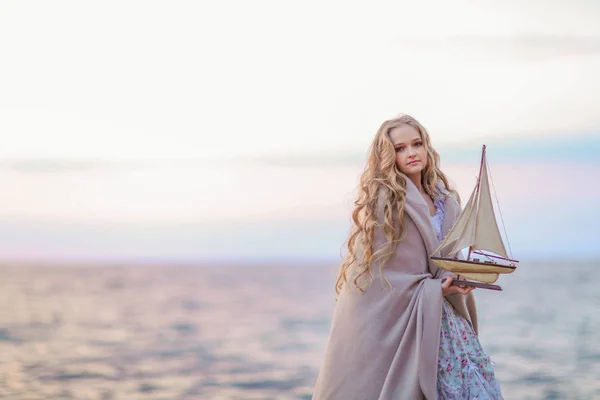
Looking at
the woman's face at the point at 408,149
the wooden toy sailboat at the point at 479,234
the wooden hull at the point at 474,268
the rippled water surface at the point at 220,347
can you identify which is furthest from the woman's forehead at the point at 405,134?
the rippled water surface at the point at 220,347

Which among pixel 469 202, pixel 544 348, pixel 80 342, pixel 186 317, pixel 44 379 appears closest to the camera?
pixel 469 202

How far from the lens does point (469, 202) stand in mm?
4125

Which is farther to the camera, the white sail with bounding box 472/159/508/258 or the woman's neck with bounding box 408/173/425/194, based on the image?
the woman's neck with bounding box 408/173/425/194

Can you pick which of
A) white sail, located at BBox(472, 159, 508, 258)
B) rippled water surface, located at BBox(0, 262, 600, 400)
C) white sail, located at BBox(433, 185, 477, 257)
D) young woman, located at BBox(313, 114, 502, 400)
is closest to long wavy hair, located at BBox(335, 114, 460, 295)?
young woman, located at BBox(313, 114, 502, 400)

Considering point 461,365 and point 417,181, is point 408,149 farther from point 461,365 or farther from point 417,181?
point 461,365

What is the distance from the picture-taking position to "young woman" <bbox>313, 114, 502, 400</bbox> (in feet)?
13.6

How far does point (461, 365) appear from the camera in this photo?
4207 mm

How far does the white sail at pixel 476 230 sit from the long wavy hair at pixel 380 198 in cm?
28

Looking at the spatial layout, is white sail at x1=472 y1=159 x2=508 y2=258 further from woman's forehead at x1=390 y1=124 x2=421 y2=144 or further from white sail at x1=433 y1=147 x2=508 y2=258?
woman's forehead at x1=390 y1=124 x2=421 y2=144

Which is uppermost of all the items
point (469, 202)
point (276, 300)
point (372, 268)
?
point (469, 202)

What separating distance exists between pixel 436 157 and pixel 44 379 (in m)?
7.95

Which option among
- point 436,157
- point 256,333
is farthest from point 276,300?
point 436,157

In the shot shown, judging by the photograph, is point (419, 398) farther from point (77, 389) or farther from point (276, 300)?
point (276, 300)

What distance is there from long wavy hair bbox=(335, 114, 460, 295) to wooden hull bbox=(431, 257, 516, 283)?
13.4 inches
